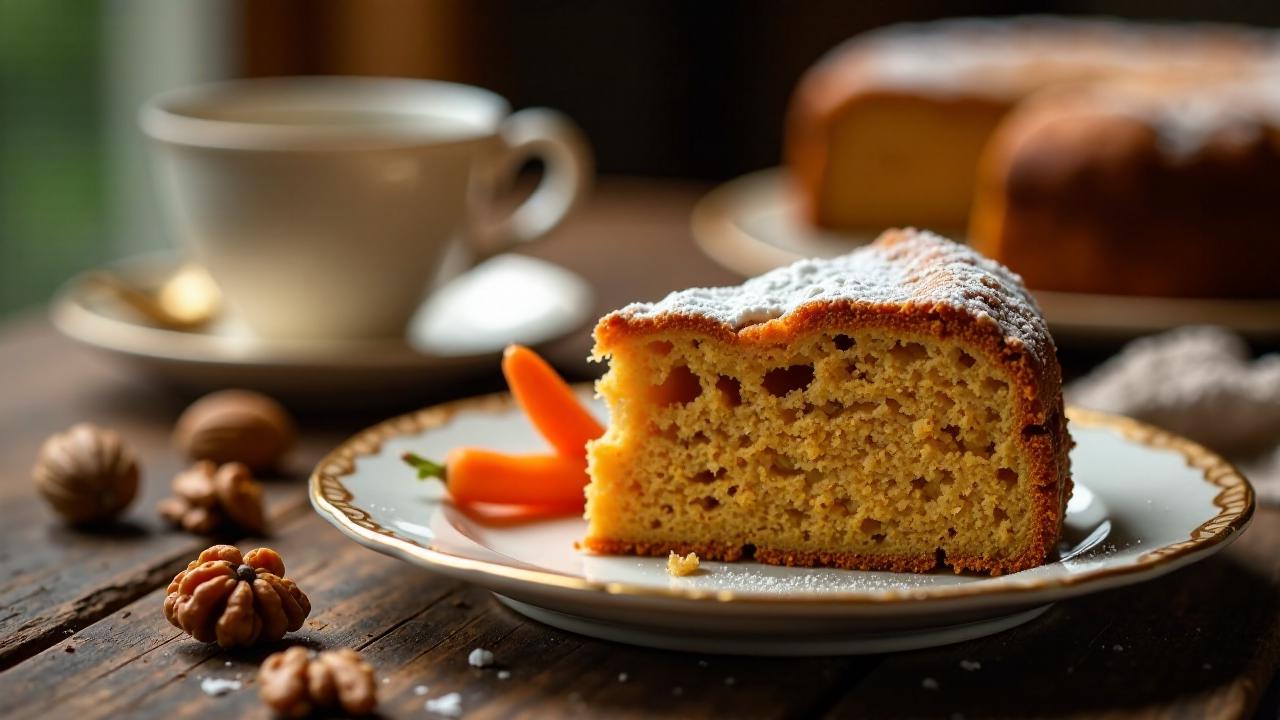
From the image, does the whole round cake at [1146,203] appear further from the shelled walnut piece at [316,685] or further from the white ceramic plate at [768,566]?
the shelled walnut piece at [316,685]

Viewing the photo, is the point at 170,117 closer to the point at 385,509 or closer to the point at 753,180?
the point at 385,509

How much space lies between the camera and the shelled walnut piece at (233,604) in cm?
168

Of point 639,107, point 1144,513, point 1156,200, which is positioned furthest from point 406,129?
point 639,107

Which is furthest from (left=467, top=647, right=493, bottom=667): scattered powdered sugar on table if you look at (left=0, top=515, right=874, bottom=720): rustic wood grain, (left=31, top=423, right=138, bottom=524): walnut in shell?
(left=31, top=423, right=138, bottom=524): walnut in shell

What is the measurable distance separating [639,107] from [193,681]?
5033 millimetres

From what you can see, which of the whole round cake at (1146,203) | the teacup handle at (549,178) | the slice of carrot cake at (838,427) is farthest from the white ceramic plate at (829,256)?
the slice of carrot cake at (838,427)

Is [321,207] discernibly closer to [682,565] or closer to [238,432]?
[238,432]

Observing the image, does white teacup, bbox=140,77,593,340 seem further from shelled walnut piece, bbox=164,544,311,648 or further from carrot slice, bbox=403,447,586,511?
shelled walnut piece, bbox=164,544,311,648

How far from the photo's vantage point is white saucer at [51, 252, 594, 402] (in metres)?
2.62

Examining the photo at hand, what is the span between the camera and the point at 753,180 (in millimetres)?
4574

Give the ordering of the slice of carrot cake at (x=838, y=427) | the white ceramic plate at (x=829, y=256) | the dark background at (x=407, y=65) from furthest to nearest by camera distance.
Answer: the dark background at (x=407, y=65) → the white ceramic plate at (x=829, y=256) → the slice of carrot cake at (x=838, y=427)

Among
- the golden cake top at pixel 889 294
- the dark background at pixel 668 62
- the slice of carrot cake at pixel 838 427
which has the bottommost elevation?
the dark background at pixel 668 62

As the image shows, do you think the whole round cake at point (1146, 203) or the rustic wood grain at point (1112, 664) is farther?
the whole round cake at point (1146, 203)

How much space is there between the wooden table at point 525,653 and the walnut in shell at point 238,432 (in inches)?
6.9
